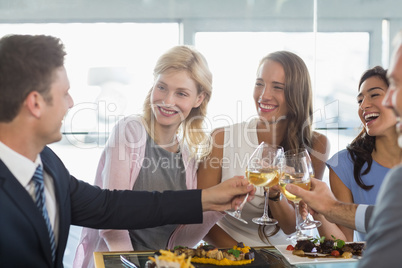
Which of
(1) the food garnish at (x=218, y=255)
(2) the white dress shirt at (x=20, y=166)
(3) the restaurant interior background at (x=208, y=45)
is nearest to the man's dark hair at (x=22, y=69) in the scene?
(2) the white dress shirt at (x=20, y=166)

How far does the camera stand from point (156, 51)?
15.7 ft

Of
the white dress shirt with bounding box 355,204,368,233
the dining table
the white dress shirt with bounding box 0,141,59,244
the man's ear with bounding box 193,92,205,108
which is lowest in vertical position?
the dining table

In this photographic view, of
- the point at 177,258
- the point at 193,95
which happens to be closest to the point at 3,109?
the point at 177,258

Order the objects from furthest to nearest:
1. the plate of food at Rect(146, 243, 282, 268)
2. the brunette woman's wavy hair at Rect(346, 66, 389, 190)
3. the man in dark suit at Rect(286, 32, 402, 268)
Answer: the brunette woman's wavy hair at Rect(346, 66, 389, 190), the plate of food at Rect(146, 243, 282, 268), the man in dark suit at Rect(286, 32, 402, 268)

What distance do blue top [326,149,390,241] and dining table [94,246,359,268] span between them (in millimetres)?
970

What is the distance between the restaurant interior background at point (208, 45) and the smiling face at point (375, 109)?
74.8 inches

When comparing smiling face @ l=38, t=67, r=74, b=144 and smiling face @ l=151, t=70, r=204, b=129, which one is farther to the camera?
smiling face @ l=151, t=70, r=204, b=129

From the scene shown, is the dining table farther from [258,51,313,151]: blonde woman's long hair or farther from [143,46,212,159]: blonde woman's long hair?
[258,51,313,151]: blonde woman's long hair

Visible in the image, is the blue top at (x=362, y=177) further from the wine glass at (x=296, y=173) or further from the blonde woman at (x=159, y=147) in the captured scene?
the wine glass at (x=296, y=173)

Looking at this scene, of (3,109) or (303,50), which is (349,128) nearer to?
(303,50)

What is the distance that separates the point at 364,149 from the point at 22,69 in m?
1.98

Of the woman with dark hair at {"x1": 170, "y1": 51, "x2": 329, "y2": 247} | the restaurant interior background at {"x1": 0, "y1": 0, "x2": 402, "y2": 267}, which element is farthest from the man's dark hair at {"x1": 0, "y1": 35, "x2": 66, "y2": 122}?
the restaurant interior background at {"x1": 0, "y1": 0, "x2": 402, "y2": 267}

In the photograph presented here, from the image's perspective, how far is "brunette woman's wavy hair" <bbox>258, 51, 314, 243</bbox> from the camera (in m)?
3.10

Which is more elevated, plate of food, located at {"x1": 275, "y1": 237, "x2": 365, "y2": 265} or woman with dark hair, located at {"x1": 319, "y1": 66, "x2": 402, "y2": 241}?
woman with dark hair, located at {"x1": 319, "y1": 66, "x2": 402, "y2": 241}
